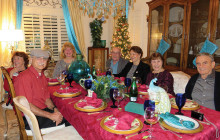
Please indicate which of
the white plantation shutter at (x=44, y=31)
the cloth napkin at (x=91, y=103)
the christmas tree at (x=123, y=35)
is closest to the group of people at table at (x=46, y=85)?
the cloth napkin at (x=91, y=103)

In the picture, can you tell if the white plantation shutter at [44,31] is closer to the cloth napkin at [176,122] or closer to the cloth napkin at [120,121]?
the cloth napkin at [120,121]

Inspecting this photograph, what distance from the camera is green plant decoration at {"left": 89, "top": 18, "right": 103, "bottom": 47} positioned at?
5.27 m

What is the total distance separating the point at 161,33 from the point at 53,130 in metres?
2.86

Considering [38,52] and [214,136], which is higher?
[38,52]

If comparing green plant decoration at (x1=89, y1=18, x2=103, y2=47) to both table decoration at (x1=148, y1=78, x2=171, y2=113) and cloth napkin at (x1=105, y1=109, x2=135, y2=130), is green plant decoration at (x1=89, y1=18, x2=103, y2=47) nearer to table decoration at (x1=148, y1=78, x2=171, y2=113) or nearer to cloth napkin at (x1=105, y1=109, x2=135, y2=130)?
table decoration at (x1=148, y1=78, x2=171, y2=113)

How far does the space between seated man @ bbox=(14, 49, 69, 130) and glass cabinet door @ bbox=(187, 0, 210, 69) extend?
8.21 ft

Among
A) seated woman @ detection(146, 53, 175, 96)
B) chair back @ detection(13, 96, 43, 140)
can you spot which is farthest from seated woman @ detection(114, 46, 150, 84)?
chair back @ detection(13, 96, 43, 140)

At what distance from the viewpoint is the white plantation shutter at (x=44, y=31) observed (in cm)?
452

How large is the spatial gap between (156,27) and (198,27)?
921 mm

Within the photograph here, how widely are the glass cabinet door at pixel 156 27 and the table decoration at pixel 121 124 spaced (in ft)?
9.33

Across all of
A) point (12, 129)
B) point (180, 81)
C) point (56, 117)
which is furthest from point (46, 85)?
point (180, 81)

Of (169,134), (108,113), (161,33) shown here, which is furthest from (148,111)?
(161,33)

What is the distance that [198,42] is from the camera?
3102mm

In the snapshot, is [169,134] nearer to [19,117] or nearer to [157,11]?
[19,117]
